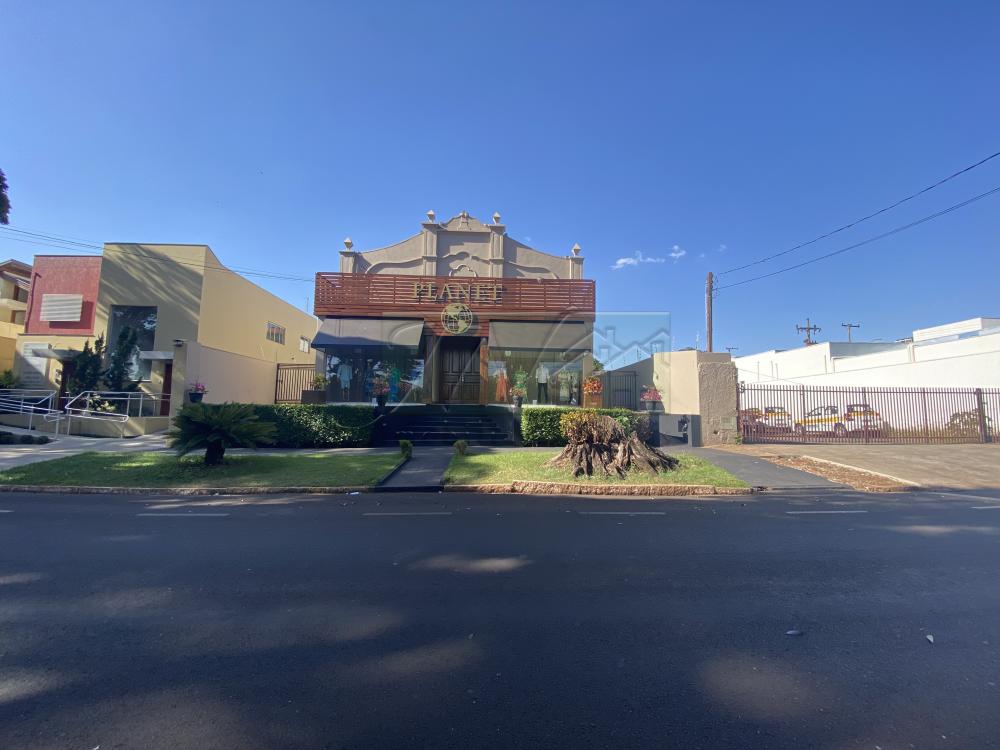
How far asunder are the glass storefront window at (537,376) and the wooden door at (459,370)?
123cm

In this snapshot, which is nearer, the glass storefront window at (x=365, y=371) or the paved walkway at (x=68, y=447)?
the paved walkway at (x=68, y=447)

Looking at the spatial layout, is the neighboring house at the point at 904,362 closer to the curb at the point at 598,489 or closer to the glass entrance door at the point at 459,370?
the glass entrance door at the point at 459,370

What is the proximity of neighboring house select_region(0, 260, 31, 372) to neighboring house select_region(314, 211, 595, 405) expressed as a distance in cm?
1972

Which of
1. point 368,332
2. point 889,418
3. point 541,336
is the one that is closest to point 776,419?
point 889,418

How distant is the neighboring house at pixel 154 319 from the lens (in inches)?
698

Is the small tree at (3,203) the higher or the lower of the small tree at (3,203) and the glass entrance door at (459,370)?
the higher

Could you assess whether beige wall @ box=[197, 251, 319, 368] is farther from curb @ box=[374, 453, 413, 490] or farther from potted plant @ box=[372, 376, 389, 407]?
curb @ box=[374, 453, 413, 490]

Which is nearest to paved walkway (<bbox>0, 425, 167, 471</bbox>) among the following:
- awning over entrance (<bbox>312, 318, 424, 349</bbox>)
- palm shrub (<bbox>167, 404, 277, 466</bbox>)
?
palm shrub (<bbox>167, 404, 277, 466</bbox>)

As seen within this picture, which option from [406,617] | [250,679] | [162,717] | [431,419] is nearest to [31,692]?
[162,717]

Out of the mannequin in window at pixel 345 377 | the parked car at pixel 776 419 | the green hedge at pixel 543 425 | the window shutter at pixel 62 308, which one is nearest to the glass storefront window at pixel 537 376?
the green hedge at pixel 543 425

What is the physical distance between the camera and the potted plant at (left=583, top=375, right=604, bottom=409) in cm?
1773

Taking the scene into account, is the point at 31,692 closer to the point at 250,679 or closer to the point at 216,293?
the point at 250,679

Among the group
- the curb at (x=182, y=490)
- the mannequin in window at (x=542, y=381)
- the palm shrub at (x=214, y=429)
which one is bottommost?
the curb at (x=182, y=490)

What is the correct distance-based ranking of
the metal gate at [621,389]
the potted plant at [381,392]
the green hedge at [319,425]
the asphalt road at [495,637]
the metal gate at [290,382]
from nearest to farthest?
1. the asphalt road at [495,637]
2. the green hedge at [319,425]
3. the potted plant at [381,392]
4. the metal gate at [621,389]
5. the metal gate at [290,382]
